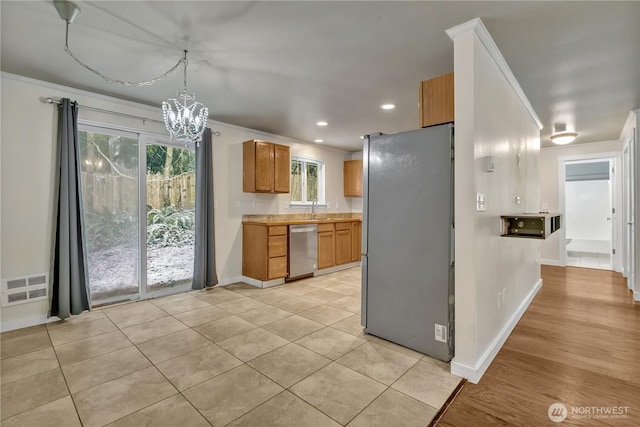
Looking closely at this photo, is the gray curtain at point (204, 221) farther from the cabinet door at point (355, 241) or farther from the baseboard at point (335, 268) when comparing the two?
the cabinet door at point (355, 241)

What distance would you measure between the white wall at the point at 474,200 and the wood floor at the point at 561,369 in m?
0.16

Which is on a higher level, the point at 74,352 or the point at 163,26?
the point at 163,26

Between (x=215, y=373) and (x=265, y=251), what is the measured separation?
228 centimetres

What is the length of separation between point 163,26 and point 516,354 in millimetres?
3612

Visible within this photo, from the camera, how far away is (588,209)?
780 centimetres

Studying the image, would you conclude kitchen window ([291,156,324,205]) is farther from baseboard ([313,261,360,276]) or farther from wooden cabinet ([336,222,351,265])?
baseboard ([313,261,360,276])

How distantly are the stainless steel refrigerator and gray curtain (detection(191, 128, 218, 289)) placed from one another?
2414 mm

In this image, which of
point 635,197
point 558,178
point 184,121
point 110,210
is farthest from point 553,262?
point 110,210

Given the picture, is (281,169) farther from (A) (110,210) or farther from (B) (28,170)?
(B) (28,170)

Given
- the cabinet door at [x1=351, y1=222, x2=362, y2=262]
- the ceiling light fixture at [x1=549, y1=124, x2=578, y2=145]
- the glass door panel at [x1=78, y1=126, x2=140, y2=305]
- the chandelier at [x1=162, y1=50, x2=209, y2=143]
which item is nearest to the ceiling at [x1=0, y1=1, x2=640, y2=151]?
the chandelier at [x1=162, y1=50, x2=209, y2=143]

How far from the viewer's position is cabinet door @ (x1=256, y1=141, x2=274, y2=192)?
456 centimetres

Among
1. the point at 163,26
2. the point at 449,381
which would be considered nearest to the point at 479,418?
the point at 449,381

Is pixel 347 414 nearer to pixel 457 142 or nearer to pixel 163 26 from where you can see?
pixel 457 142

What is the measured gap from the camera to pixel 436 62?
2514mm
